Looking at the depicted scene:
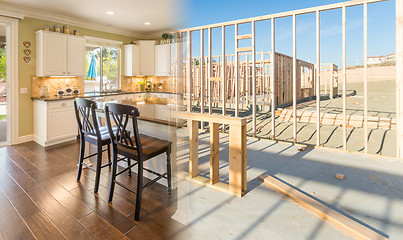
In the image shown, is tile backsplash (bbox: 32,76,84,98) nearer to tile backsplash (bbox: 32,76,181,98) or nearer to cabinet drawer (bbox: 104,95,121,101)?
tile backsplash (bbox: 32,76,181,98)

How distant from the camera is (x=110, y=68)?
20.3 feet

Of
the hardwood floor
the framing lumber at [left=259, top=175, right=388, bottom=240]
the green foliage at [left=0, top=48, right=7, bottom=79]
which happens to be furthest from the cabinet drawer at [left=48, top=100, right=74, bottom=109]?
the framing lumber at [left=259, top=175, right=388, bottom=240]

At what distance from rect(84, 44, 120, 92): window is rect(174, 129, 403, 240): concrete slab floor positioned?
156 inches

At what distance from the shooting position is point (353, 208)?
195 cm

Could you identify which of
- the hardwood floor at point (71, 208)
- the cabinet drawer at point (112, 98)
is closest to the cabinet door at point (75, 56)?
the cabinet drawer at point (112, 98)

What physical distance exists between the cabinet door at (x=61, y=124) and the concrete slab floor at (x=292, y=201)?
112 inches

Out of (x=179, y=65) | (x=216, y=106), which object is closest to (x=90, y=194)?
(x=179, y=65)

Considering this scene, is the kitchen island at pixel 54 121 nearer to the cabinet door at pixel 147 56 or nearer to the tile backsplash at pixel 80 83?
the tile backsplash at pixel 80 83

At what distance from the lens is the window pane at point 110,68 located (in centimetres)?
607

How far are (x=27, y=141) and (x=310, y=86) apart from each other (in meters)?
10.1

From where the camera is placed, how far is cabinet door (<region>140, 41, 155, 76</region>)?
6.46 metres

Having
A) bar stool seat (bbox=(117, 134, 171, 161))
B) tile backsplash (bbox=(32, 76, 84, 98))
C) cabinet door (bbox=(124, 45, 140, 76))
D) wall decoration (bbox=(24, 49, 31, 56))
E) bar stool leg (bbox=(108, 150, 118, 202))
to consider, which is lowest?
bar stool leg (bbox=(108, 150, 118, 202))

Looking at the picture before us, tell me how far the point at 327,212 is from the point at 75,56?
5097 mm

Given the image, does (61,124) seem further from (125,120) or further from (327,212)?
(327,212)
